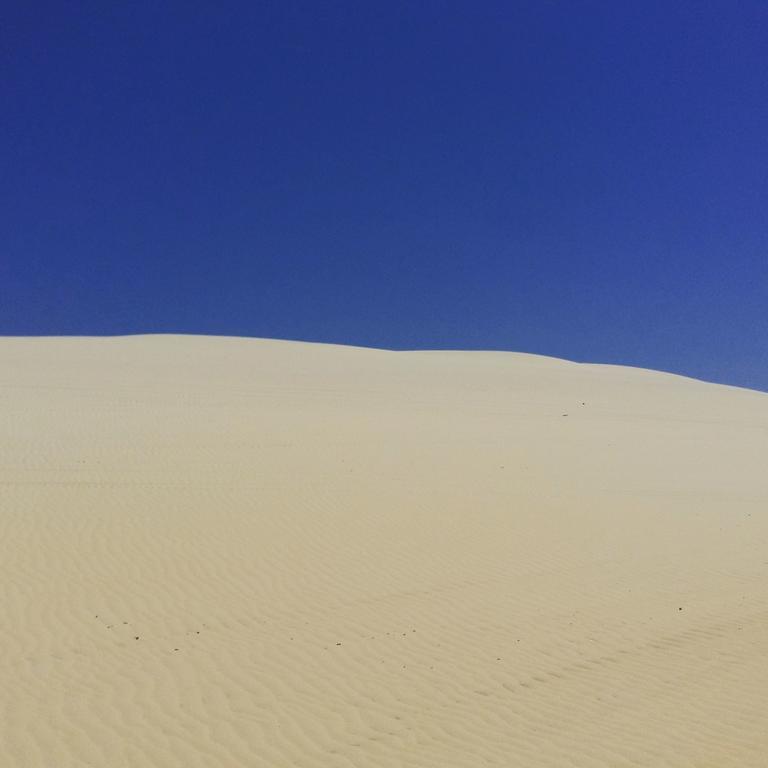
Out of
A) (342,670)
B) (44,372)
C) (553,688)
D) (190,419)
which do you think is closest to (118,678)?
(342,670)

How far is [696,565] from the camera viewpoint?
10.9 m

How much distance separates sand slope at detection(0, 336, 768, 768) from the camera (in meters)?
5.94

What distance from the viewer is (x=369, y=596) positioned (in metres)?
9.23

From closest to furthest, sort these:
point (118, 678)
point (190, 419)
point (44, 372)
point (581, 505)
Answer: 1. point (118, 678)
2. point (581, 505)
3. point (190, 419)
4. point (44, 372)

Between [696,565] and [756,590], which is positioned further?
[696,565]

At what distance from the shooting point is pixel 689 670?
7207 mm

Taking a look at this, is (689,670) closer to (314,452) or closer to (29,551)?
(29,551)

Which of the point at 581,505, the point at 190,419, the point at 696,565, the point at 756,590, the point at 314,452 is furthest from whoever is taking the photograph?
the point at 190,419

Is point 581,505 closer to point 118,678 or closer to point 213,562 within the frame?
point 213,562

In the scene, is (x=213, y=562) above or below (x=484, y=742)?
above

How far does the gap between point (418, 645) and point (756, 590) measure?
16.2 feet

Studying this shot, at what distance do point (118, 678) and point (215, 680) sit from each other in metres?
0.86

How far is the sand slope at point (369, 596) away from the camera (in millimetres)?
5941

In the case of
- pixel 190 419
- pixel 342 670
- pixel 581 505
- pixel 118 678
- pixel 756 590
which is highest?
pixel 190 419
